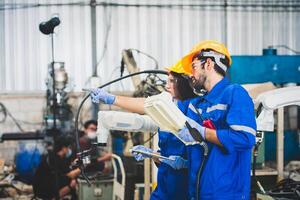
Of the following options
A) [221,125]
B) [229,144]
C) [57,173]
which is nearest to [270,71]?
[57,173]

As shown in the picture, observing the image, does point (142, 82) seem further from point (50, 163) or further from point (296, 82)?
point (296, 82)

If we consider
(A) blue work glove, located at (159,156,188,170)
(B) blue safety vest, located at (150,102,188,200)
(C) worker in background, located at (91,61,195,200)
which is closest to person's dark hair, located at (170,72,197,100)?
(C) worker in background, located at (91,61,195,200)

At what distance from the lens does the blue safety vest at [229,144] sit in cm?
199

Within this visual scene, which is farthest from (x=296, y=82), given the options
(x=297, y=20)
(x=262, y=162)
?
(x=262, y=162)

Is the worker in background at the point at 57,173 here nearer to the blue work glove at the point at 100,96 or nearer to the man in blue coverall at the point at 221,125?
the blue work glove at the point at 100,96

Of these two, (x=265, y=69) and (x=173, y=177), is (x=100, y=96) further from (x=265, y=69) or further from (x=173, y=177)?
(x=265, y=69)

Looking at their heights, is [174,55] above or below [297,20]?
below

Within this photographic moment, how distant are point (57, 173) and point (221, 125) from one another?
283 centimetres

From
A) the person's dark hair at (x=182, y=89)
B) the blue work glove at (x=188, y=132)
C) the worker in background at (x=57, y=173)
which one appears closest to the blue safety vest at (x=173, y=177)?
the person's dark hair at (x=182, y=89)

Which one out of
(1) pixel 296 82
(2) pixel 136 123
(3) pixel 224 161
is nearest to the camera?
(3) pixel 224 161

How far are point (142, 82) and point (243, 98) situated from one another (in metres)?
2.40

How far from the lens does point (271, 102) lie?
2.84m

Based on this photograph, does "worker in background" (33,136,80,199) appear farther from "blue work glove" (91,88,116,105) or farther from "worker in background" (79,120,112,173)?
"blue work glove" (91,88,116,105)

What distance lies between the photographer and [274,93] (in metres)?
2.88
